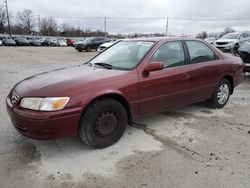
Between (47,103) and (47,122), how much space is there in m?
0.23

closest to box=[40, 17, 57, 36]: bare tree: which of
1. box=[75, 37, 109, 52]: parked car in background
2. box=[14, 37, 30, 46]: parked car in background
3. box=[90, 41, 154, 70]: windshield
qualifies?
box=[14, 37, 30, 46]: parked car in background

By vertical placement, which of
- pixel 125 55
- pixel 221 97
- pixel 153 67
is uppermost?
pixel 125 55

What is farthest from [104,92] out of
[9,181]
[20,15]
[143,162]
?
[20,15]

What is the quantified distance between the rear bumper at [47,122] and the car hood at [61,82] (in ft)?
0.81

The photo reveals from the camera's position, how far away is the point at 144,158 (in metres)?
3.28

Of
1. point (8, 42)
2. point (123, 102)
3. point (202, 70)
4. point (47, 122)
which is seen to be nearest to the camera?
point (47, 122)

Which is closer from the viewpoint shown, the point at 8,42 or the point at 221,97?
the point at 221,97

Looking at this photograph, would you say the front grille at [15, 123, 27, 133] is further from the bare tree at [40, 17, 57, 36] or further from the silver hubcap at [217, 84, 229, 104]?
the bare tree at [40, 17, 57, 36]

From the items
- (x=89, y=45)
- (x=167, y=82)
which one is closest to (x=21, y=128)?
(x=167, y=82)

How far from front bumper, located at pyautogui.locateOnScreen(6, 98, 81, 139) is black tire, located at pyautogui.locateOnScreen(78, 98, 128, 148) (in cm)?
16

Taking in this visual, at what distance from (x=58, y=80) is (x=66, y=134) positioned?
78cm

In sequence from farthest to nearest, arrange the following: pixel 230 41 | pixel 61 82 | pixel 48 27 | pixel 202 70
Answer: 1. pixel 48 27
2. pixel 230 41
3. pixel 202 70
4. pixel 61 82

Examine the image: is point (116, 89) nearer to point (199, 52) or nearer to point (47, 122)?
point (47, 122)

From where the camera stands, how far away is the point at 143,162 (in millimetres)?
3186
